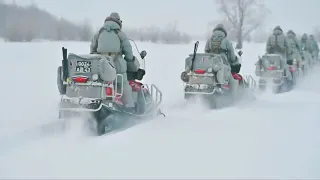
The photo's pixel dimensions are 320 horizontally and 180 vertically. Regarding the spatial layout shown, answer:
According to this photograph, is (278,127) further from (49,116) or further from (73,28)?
(73,28)

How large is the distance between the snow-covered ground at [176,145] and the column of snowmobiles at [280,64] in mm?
4475

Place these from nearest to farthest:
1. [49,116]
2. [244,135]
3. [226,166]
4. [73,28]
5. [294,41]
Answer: [226,166], [244,135], [49,116], [294,41], [73,28]

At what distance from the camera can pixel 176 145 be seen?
22.1 ft

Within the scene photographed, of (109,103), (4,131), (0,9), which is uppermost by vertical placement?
(0,9)

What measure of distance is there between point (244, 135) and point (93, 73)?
2.57 m

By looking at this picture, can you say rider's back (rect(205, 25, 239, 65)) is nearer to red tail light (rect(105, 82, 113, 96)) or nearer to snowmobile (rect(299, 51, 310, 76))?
red tail light (rect(105, 82, 113, 96))

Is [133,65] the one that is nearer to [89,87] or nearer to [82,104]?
[89,87]

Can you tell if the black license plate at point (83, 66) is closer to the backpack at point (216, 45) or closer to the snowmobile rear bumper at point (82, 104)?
the snowmobile rear bumper at point (82, 104)

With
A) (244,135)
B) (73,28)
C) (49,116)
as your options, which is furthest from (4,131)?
(73,28)

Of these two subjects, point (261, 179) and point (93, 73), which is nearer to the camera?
point (261, 179)

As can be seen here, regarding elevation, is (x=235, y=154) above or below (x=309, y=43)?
below

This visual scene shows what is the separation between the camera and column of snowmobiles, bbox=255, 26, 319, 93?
16344 millimetres

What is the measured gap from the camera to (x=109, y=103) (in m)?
8.22

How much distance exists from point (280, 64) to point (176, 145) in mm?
10529
